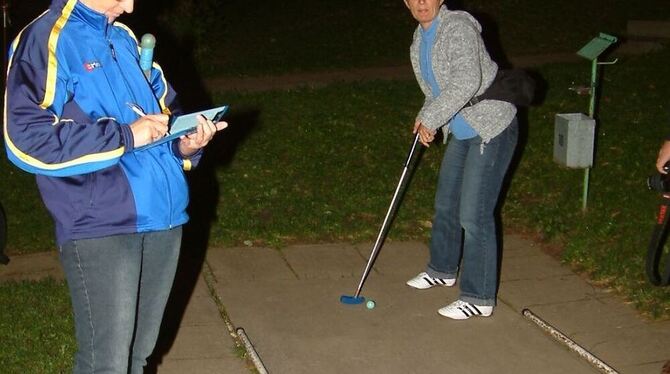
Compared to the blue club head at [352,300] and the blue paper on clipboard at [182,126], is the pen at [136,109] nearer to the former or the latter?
the blue paper on clipboard at [182,126]

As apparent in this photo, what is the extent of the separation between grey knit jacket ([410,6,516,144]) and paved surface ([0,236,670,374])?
112 centimetres

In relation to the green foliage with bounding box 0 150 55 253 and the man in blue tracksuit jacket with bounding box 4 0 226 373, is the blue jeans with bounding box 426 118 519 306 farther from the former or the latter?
the green foliage with bounding box 0 150 55 253

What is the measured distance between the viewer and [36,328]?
5469mm

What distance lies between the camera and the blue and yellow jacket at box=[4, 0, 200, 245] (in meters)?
3.19

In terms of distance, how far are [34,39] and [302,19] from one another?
14.9m

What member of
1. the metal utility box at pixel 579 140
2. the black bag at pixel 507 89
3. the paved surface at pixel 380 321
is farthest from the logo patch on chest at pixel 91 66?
the metal utility box at pixel 579 140

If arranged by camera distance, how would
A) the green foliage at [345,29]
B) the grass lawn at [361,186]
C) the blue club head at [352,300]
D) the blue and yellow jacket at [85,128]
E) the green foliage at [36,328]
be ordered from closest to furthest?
the blue and yellow jacket at [85,128] < the green foliage at [36,328] < the blue club head at [352,300] < the grass lawn at [361,186] < the green foliage at [345,29]

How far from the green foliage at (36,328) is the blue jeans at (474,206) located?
86.5 inches

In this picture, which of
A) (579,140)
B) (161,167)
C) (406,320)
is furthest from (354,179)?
(161,167)

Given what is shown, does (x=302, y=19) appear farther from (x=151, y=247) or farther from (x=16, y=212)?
(x=151, y=247)

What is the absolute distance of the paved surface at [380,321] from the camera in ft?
16.8

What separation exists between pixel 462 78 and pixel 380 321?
1.48 meters

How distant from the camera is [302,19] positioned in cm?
1797

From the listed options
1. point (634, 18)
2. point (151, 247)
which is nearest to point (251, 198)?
point (151, 247)
